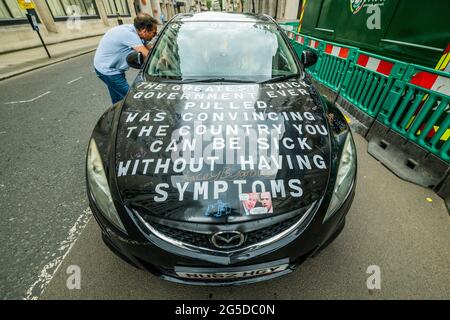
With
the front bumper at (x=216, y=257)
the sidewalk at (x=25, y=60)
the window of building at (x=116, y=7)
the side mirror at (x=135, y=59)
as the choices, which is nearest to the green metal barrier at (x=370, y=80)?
the front bumper at (x=216, y=257)

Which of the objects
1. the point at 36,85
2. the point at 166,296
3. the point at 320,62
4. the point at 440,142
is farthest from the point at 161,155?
the point at 36,85

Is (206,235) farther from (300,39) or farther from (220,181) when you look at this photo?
(300,39)

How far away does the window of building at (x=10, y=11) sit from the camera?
36.3ft

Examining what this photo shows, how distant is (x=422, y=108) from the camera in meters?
2.58

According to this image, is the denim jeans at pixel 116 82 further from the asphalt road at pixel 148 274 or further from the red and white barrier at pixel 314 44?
the red and white barrier at pixel 314 44

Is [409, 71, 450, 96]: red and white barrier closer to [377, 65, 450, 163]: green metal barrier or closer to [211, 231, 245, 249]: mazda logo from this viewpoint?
[377, 65, 450, 163]: green metal barrier

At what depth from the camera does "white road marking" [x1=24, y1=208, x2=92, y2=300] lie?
5.21 feet

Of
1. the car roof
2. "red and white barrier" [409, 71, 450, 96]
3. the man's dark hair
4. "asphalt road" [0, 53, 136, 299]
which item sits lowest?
"asphalt road" [0, 53, 136, 299]

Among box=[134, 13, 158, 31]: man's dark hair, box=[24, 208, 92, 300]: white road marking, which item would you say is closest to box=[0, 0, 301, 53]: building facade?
box=[134, 13, 158, 31]: man's dark hair

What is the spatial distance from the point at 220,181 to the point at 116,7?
2847cm

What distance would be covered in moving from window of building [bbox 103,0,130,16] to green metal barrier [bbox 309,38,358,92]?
76.4 feet

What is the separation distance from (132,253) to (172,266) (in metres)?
0.25

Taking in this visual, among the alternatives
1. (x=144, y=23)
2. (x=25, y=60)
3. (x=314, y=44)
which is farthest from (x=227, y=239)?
(x=25, y=60)

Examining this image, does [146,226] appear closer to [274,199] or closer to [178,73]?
[274,199]
